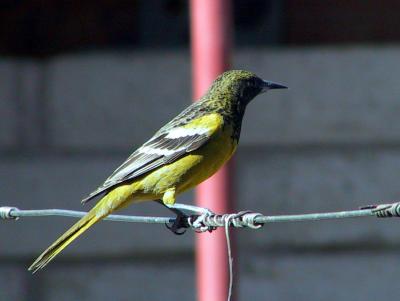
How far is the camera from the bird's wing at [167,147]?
529 cm

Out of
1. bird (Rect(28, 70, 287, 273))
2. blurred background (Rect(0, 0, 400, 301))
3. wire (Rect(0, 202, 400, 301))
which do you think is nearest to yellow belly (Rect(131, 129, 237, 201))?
bird (Rect(28, 70, 287, 273))

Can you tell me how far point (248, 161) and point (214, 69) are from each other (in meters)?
1.83

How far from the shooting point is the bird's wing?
5.29 metres

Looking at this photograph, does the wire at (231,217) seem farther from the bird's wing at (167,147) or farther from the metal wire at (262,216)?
the bird's wing at (167,147)

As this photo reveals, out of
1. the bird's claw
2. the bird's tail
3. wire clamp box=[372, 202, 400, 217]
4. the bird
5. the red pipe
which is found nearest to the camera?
wire clamp box=[372, 202, 400, 217]

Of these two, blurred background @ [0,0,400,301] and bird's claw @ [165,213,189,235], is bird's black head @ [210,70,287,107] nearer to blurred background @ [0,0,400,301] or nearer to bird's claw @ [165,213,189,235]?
bird's claw @ [165,213,189,235]

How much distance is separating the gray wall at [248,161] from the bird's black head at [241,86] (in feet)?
8.23

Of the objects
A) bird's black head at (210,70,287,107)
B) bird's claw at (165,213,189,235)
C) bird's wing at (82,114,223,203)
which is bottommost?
bird's claw at (165,213,189,235)

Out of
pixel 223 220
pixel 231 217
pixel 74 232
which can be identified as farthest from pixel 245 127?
pixel 231 217

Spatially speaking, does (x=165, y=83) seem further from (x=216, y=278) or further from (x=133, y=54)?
(x=216, y=278)

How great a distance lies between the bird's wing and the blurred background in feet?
9.48

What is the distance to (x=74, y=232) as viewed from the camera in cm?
493

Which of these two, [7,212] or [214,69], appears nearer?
[7,212]

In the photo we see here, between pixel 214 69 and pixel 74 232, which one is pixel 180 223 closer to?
pixel 74 232
